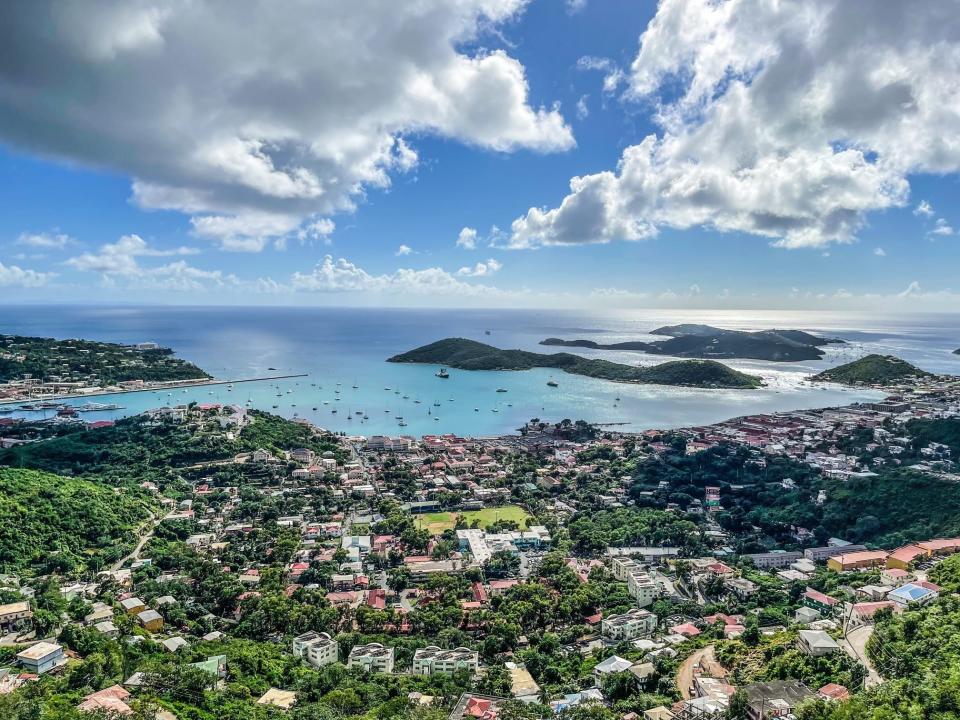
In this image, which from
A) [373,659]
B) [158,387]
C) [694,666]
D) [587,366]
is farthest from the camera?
[587,366]

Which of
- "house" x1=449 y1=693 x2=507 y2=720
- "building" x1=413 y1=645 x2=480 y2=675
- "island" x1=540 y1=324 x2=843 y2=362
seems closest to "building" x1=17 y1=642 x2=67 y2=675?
"building" x1=413 y1=645 x2=480 y2=675

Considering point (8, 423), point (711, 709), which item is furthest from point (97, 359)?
point (711, 709)

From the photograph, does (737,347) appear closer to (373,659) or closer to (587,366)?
(587,366)

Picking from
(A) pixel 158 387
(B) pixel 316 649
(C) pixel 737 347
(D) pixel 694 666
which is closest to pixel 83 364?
(A) pixel 158 387

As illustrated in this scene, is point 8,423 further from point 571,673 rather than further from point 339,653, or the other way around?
point 571,673

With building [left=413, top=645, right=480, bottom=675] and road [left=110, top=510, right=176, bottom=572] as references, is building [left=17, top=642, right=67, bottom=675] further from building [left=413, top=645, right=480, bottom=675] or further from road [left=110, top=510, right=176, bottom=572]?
building [left=413, top=645, right=480, bottom=675]

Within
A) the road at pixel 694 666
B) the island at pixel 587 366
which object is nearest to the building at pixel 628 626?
the road at pixel 694 666
